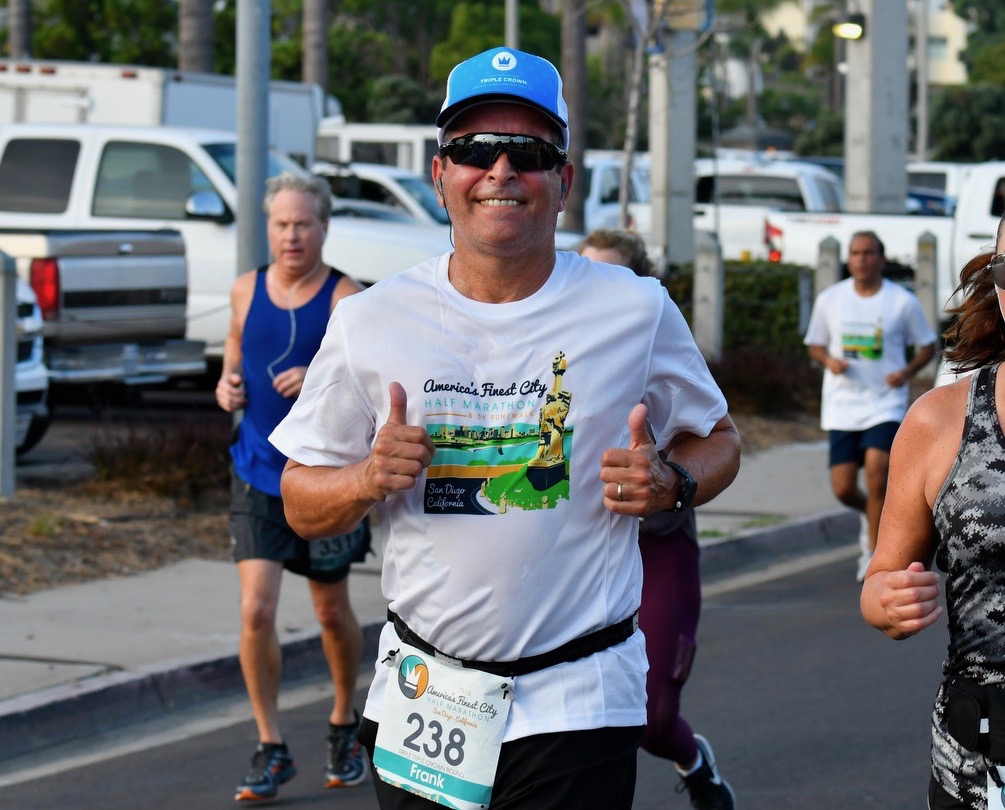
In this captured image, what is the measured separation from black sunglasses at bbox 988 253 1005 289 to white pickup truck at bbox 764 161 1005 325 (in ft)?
55.6

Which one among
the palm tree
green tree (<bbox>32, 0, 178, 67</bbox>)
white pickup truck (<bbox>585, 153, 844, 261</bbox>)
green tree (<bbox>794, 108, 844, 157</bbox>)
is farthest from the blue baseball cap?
green tree (<bbox>794, 108, 844, 157</bbox>)

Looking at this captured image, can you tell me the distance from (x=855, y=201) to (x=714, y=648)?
47.6 feet

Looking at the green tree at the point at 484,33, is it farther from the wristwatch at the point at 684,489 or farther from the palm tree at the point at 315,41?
the wristwatch at the point at 684,489

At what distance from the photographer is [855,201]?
22.0 m

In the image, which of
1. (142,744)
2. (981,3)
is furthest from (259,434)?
(981,3)

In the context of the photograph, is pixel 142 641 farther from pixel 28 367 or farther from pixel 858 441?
pixel 858 441

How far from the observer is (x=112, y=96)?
17625 mm

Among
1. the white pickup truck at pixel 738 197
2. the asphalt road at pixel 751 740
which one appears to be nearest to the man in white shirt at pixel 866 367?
the asphalt road at pixel 751 740

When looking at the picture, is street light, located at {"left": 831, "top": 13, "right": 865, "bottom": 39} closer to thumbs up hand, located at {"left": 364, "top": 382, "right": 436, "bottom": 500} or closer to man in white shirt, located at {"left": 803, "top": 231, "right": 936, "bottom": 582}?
man in white shirt, located at {"left": 803, "top": 231, "right": 936, "bottom": 582}

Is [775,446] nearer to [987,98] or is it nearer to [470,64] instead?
[470,64]

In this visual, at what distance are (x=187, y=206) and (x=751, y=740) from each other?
8651mm

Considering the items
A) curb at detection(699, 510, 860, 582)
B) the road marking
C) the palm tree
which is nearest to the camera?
the road marking

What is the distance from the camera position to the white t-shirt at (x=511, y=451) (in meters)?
3.25

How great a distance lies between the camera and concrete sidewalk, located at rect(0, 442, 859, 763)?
6.84 meters
